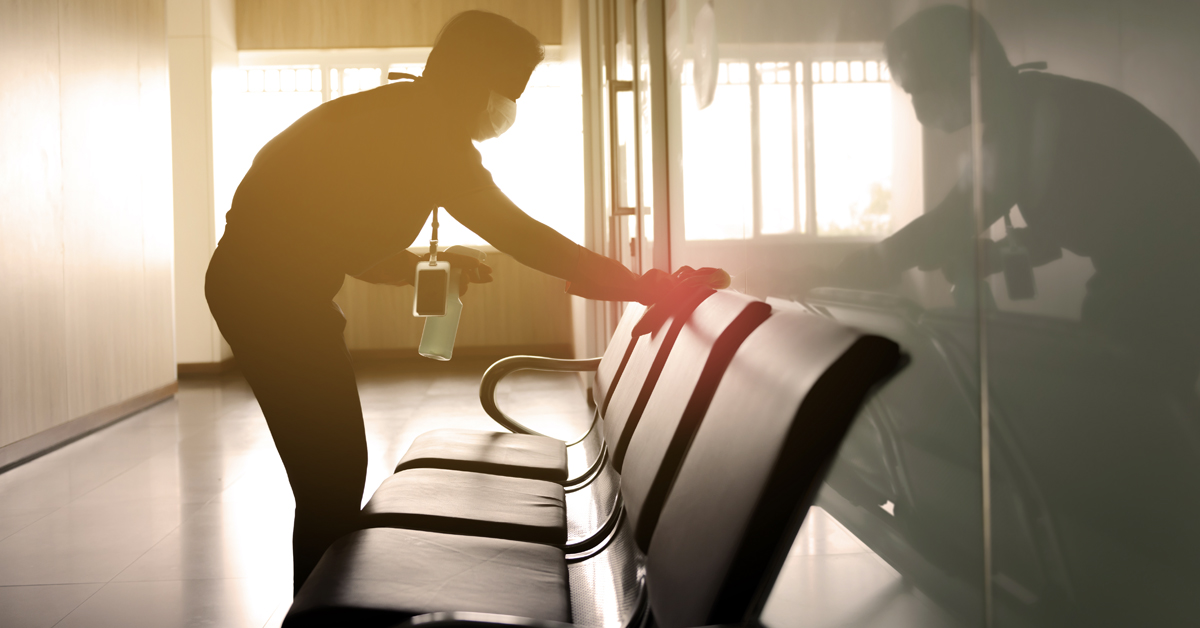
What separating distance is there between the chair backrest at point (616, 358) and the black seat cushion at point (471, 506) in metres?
0.38

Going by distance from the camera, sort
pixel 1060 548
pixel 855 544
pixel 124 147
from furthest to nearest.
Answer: pixel 124 147, pixel 855 544, pixel 1060 548

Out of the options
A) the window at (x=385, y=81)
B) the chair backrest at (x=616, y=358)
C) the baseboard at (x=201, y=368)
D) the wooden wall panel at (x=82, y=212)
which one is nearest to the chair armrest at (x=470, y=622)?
the chair backrest at (x=616, y=358)

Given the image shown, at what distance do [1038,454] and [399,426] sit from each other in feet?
13.4

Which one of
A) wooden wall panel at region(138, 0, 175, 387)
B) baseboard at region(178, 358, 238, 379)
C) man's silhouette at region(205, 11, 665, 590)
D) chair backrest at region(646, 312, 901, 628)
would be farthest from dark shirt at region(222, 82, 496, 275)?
baseboard at region(178, 358, 238, 379)

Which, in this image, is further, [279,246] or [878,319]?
[279,246]

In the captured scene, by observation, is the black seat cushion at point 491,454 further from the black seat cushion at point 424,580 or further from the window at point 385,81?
the window at point 385,81

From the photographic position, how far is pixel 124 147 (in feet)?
16.3

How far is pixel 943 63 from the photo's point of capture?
771 mm

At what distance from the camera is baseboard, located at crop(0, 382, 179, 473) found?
3.70m

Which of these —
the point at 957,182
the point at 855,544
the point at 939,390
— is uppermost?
the point at 957,182

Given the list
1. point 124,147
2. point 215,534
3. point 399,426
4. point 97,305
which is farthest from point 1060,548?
point 124,147

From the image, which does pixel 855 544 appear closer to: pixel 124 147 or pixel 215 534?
pixel 215 534

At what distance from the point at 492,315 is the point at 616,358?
567 cm

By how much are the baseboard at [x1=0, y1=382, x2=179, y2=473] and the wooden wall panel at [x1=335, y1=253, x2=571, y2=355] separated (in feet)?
7.47
